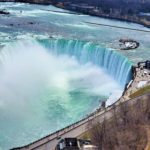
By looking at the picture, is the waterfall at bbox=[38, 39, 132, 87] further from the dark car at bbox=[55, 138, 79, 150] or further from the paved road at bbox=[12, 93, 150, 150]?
the dark car at bbox=[55, 138, 79, 150]

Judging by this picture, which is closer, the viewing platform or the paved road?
the paved road

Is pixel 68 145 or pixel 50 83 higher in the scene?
pixel 68 145

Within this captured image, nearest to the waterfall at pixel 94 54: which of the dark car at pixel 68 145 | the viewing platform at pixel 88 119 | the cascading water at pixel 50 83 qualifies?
the cascading water at pixel 50 83

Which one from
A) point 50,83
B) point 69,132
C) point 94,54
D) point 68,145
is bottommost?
point 50,83

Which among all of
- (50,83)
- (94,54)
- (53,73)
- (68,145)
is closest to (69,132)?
(68,145)

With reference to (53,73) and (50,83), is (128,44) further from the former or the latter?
(50,83)

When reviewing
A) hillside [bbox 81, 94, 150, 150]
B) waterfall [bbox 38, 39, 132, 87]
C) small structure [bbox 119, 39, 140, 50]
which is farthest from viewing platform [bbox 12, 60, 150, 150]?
small structure [bbox 119, 39, 140, 50]

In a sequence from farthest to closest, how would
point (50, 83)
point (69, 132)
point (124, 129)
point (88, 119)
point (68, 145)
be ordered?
point (50, 83) < point (88, 119) < point (124, 129) < point (69, 132) < point (68, 145)

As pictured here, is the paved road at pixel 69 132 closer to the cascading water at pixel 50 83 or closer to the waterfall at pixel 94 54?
the cascading water at pixel 50 83
